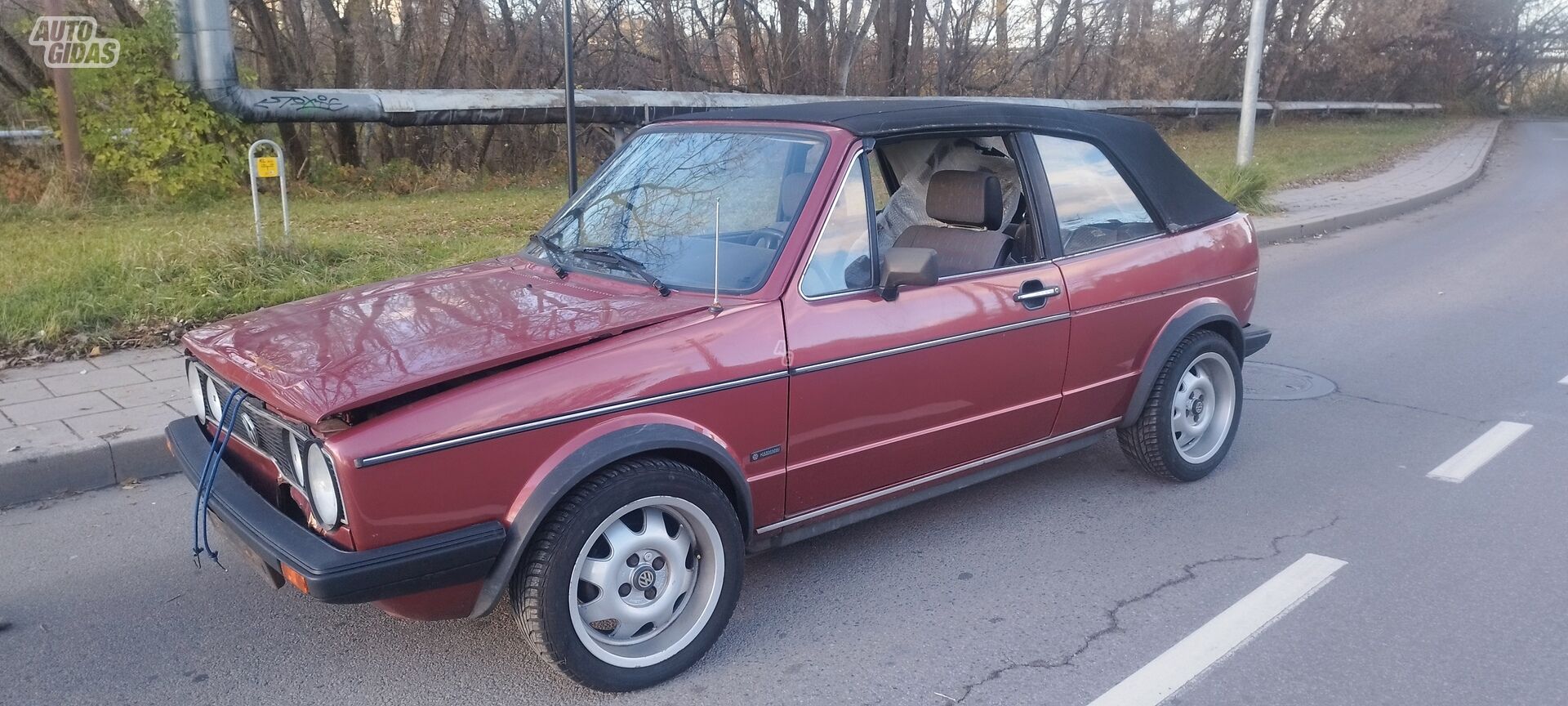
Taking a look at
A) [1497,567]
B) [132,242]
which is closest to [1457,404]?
[1497,567]

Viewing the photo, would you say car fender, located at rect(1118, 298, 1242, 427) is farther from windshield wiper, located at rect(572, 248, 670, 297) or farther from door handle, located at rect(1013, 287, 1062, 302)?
windshield wiper, located at rect(572, 248, 670, 297)

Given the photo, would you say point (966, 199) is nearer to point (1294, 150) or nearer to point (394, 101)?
point (394, 101)

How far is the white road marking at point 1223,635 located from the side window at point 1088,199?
4.90 feet

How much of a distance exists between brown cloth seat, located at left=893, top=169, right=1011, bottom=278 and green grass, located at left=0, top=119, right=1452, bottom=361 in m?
4.85

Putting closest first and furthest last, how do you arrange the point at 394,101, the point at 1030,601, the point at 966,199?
the point at 1030,601
the point at 966,199
the point at 394,101

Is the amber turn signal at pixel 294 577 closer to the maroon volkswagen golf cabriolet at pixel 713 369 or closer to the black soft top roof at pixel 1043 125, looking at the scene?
the maroon volkswagen golf cabriolet at pixel 713 369

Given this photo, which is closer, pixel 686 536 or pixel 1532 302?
pixel 686 536

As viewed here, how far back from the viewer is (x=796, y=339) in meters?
3.68

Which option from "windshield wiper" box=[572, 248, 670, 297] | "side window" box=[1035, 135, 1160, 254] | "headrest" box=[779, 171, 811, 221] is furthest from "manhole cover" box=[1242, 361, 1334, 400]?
"windshield wiper" box=[572, 248, 670, 297]

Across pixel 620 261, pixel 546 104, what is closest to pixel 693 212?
pixel 620 261

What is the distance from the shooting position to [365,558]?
295 cm

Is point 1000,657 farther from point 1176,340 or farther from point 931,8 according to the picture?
point 931,8

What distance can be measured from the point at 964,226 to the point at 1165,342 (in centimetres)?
104

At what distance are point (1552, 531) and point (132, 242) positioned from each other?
9458 millimetres
